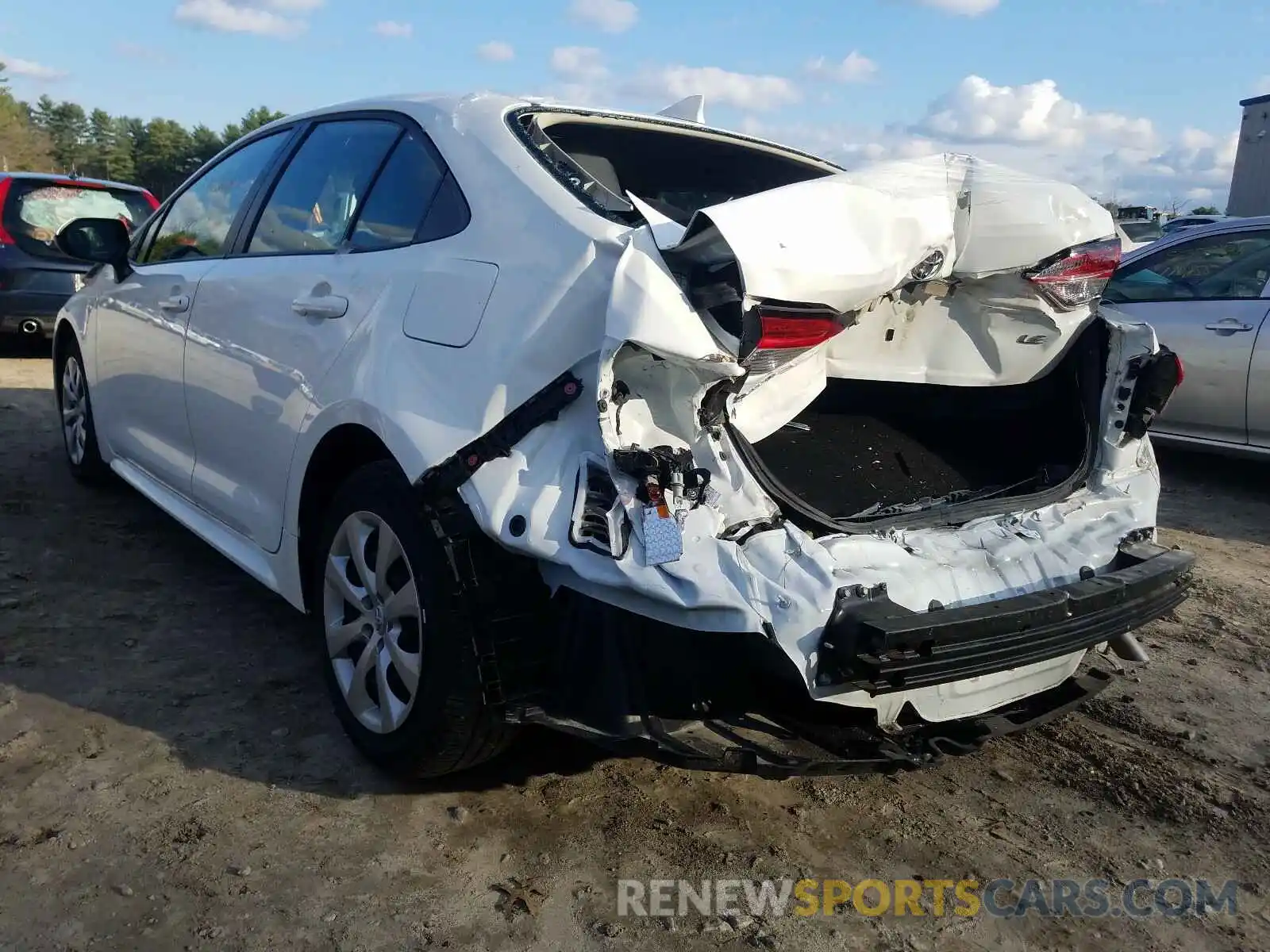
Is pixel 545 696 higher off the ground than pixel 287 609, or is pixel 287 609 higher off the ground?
pixel 545 696

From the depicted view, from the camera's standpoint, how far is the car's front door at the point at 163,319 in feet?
12.5

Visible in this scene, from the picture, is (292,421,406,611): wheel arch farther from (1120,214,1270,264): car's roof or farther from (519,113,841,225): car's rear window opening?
(1120,214,1270,264): car's roof

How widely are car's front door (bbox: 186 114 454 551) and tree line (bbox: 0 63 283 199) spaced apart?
6966 cm

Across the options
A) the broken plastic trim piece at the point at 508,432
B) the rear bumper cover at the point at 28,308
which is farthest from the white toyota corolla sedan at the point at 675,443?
the rear bumper cover at the point at 28,308

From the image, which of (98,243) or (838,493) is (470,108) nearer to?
(838,493)

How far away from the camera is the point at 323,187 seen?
10.8 ft

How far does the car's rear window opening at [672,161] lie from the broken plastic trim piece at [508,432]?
90cm

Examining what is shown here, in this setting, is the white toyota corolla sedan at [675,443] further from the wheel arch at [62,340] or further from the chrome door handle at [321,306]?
the wheel arch at [62,340]

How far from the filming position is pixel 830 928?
2.26 meters

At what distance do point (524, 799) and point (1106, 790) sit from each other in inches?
63.0

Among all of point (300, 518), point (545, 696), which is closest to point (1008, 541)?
point (545, 696)

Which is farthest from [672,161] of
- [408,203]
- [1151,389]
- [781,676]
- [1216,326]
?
[1216,326]

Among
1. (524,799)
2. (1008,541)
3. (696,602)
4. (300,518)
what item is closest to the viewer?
(696,602)

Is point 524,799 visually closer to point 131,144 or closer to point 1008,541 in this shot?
point 1008,541
